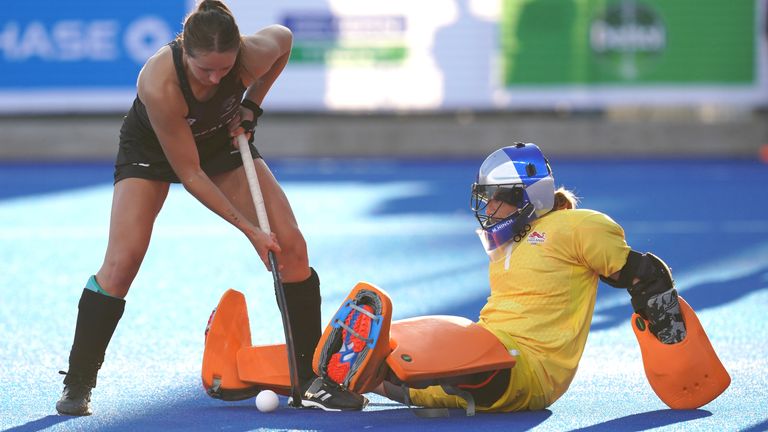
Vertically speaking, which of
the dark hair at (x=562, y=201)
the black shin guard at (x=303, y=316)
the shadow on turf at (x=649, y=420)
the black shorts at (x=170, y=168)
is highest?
the black shorts at (x=170, y=168)

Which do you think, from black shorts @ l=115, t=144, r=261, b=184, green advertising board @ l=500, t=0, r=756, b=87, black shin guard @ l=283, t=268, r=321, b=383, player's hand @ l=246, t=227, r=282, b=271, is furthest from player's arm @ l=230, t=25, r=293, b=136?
green advertising board @ l=500, t=0, r=756, b=87

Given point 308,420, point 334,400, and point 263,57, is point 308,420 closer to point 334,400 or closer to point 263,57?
point 334,400

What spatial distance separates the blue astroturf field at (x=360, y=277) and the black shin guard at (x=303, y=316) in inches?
8.7

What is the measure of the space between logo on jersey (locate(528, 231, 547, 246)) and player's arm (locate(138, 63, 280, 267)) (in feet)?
3.38

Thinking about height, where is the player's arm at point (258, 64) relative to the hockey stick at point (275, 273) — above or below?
above

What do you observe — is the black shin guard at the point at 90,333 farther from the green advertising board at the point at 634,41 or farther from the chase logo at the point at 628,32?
the chase logo at the point at 628,32

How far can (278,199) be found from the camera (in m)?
5.22

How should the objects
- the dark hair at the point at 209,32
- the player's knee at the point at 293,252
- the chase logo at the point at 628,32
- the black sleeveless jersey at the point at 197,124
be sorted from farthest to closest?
the chase logo at the point at 628,32
the player's knee at the point at 293,252
the black sleeveless jersey at the point at 197,124
the dark hair at the point at 209,32

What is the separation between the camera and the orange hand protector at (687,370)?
4902 mm

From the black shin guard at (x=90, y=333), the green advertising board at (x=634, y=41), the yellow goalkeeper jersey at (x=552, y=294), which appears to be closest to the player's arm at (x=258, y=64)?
the black shin guard at (x=90, y=333)

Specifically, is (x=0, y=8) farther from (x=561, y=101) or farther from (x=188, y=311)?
(x=188, y=311)

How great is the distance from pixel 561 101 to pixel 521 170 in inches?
456

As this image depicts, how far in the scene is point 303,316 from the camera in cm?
527

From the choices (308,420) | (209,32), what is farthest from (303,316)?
(209,32)
